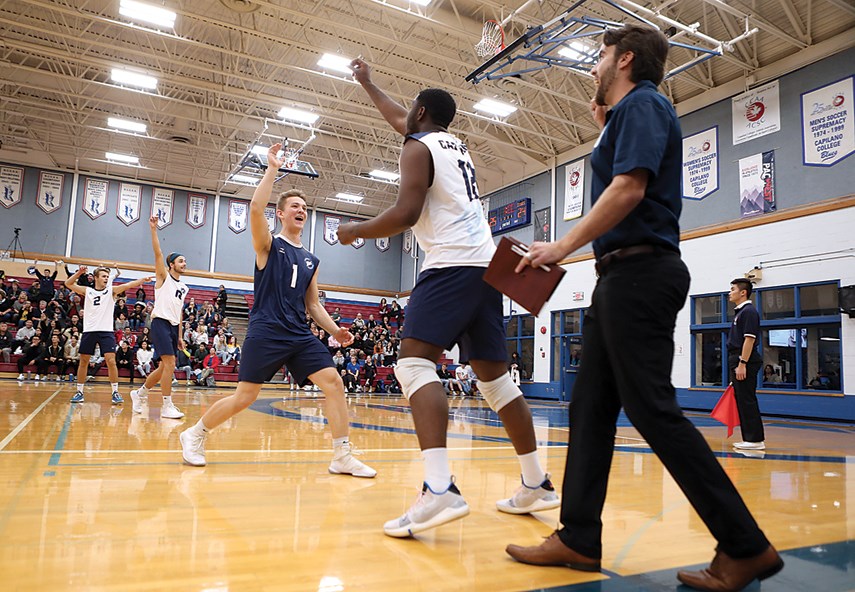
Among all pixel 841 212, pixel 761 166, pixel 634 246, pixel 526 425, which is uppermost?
pixel 761 166

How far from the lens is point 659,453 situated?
174 cm

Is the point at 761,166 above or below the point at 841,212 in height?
above

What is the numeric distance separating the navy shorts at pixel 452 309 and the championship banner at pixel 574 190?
16038 mm

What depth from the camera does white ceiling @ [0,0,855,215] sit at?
12992mm

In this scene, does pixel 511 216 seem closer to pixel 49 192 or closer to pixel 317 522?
pixel 49 192

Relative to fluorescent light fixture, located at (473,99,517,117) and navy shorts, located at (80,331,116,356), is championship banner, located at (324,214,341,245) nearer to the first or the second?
fluorescent light fixture, located at (473,99,517,117)

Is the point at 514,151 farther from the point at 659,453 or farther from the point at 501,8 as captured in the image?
the point at 659,453

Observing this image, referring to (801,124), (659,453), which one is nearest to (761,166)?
(801,124)

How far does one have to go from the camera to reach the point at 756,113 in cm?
1337

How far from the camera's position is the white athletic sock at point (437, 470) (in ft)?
7.05

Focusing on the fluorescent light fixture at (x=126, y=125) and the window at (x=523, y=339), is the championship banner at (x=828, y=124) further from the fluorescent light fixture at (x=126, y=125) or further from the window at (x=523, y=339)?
the fluorescent light fixture at (x=126, y=125)

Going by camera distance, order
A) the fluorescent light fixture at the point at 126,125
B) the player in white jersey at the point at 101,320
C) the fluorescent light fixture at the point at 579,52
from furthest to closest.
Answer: the fluorescent light fixture at the point at 126,125
the fluorescent light fixture at the point at 579,52
the player in white jersey at the point at 101,320

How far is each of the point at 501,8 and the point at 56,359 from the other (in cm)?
1356

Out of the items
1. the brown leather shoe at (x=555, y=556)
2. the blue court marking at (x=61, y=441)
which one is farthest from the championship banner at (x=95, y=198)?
the brown leather shoe at (x=555, y=556)
